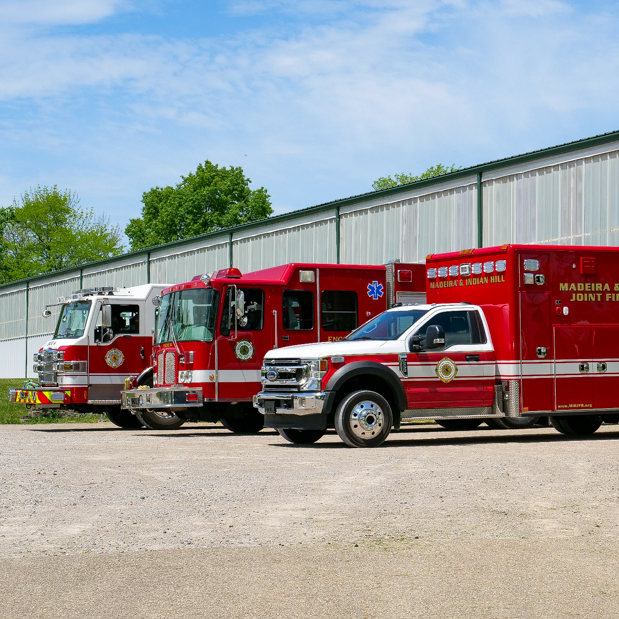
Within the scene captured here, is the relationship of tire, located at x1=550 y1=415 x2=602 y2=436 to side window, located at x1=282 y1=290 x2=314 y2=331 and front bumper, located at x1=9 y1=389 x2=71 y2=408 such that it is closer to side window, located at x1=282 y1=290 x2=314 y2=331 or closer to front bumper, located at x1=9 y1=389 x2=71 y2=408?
side window, located at x1=282 y1=290 x2=314 y2=331

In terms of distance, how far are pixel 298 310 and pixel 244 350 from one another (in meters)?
1.36

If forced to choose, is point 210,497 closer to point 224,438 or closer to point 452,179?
point 224,438

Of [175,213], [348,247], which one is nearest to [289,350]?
[348,247]

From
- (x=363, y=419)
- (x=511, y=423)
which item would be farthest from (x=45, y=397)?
(x=511, y=423)

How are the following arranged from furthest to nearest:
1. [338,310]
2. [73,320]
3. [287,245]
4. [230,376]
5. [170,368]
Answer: [287,245] → [73,320] → [338,310] → [170,368] → [230,376]

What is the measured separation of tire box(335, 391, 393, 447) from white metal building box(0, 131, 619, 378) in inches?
362

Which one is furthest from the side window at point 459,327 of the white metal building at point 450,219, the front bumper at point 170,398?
the white metal building at point 450,219

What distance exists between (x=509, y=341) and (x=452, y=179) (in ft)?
39.0

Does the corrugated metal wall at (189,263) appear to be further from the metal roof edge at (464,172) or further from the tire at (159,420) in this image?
the tire at (159,420)

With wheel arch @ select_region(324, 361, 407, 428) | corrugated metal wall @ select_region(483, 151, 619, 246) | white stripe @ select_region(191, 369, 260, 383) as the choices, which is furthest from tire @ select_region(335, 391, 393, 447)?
corrugated metal wall @ select_region(483, 151, 619, 246)

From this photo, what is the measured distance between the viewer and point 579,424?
1812 cm

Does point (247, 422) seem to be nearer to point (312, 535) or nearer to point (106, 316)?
point (106, 316)

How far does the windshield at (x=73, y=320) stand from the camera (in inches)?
871

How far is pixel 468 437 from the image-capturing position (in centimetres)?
1822
